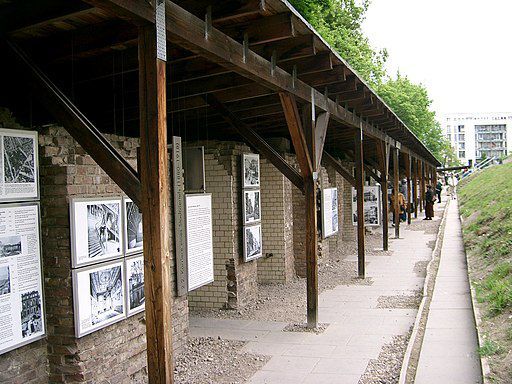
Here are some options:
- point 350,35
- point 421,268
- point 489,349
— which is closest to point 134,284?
point 489,349

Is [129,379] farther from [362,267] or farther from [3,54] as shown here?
[362,267]

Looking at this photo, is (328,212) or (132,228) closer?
(132,228)

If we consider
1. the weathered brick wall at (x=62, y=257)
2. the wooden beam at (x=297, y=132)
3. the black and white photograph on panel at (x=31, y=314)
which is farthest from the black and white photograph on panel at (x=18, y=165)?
the wooden beam at (x=297, y=132)

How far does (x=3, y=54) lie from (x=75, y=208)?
1386 mm

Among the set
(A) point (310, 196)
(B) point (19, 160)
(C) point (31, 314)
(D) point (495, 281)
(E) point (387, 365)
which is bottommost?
(E) point (387, 365)

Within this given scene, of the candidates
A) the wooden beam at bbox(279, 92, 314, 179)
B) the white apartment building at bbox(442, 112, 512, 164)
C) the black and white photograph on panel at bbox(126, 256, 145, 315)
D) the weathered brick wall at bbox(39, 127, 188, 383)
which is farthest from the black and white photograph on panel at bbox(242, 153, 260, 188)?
the white apartment building at bbox(442, 112, 512, 164)

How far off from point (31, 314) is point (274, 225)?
6.86 meters

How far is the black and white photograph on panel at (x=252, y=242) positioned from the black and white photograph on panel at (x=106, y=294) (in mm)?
4061

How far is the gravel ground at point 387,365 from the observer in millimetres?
5727

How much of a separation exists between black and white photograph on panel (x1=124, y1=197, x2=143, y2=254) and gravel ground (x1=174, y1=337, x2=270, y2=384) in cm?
152

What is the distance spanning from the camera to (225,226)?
360 inches

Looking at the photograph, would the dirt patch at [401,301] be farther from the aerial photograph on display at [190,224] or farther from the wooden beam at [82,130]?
the wooden beam at [82,130]

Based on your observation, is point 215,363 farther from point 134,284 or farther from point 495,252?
point 495,252

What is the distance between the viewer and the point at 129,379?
18.0 feet
